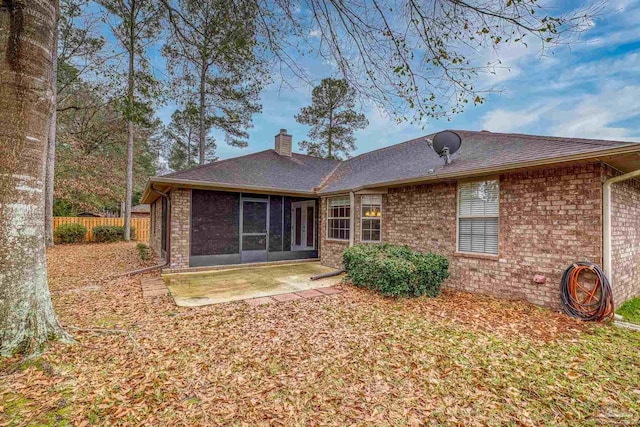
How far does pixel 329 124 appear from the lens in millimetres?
20812

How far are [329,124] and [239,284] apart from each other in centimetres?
1646

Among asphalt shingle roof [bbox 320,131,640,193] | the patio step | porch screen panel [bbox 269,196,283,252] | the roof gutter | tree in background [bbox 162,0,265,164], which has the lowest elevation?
the patio step

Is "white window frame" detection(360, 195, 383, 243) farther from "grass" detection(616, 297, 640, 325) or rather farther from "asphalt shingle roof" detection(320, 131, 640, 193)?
"grass" detection(616, 297, 640, 325)

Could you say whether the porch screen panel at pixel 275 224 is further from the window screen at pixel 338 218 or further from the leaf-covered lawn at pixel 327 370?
the leaf-covered lawn at pixel 327 370

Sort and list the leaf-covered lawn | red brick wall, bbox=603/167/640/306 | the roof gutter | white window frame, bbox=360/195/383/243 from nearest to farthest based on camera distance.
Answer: the leaf-covered lawn → red brick wall, bbox=603/167/640/306 → the roof gutter → white window frame, bbox=360/195/383/243

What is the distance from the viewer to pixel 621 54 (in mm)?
4957

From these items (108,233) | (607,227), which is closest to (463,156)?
(607,227)

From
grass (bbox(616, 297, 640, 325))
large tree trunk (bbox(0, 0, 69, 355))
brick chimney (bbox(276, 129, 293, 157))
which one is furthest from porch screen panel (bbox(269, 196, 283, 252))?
grass (bbox(616, 297, 640, 325))

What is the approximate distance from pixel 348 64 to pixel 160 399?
14.5 ft

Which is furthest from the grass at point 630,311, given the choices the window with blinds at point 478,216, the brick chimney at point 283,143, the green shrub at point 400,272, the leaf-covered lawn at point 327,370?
the brick chimney at point 283,143

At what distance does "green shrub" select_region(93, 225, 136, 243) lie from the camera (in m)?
15.8

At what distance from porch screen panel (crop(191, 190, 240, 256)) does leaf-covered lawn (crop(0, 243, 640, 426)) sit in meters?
3.93

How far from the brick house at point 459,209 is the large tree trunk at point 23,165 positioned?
4.55 meters

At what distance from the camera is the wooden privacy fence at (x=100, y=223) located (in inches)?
621
